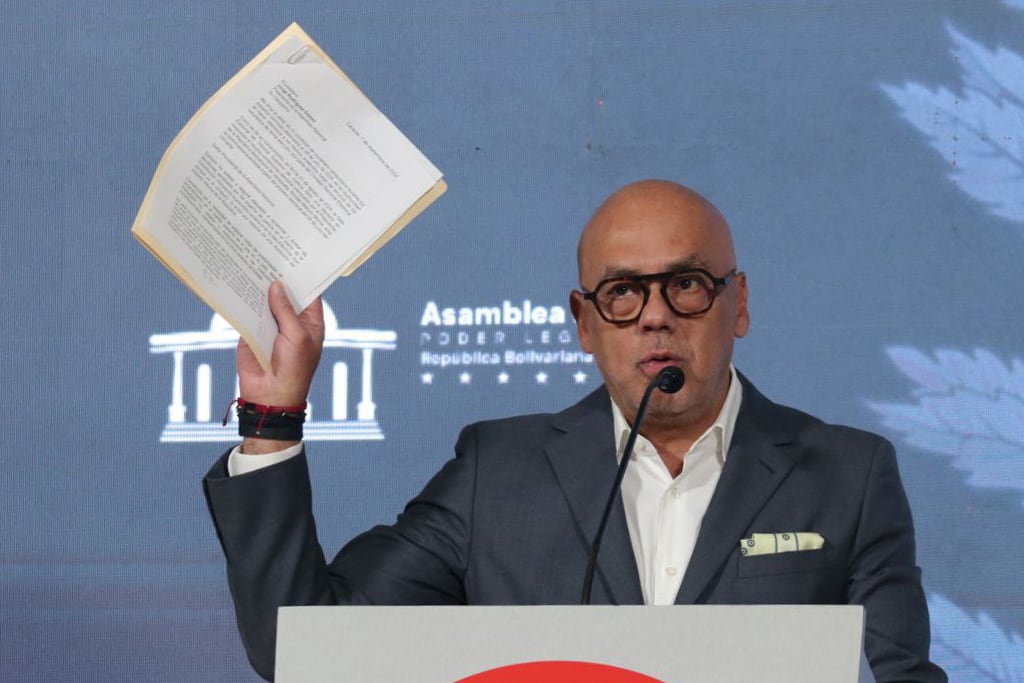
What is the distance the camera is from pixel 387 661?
1186 mm

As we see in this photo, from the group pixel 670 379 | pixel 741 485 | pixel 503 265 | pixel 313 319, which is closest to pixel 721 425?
pixel 741 485

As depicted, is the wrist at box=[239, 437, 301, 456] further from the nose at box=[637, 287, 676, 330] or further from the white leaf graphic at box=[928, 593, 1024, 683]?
the white leaf graphic at box=[928, 593, 1024, 683]

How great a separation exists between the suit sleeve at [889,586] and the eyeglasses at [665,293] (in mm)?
329

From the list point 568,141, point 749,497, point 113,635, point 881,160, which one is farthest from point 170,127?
point 749,497

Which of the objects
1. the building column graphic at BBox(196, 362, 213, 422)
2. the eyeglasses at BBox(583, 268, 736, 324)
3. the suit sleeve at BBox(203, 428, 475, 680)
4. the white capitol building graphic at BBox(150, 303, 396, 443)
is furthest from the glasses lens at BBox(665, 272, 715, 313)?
the building column graphic at BBox(196, 362, 213, 422)

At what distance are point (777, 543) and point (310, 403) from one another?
1424mm

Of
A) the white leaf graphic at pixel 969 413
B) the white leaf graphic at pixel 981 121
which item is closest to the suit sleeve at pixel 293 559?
the white leaf graphic at pixel 969 413

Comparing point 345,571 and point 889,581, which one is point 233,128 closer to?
point 345,571

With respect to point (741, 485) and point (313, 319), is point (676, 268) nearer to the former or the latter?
point (741, 485)

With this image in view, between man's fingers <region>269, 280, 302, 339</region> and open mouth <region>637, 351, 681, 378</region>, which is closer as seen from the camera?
man's fingers <region>269, 280, 302, 339</region>

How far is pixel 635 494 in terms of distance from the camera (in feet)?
6.48

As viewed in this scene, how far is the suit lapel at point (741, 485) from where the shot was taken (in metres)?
1.83

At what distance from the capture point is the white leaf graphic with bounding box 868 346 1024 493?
2941mm

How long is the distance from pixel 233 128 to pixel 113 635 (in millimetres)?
1748
